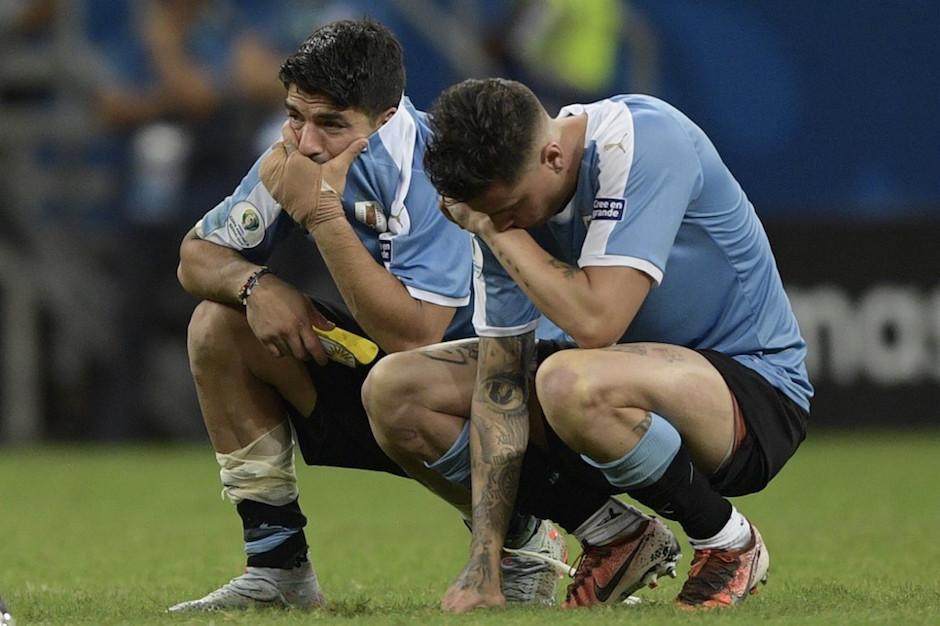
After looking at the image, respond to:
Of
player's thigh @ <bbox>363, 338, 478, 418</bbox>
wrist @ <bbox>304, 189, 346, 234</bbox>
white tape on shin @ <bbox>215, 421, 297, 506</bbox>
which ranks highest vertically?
wrist @ <bbox>304, 189, 346, 234</bbox>

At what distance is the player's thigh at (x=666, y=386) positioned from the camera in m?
3.90

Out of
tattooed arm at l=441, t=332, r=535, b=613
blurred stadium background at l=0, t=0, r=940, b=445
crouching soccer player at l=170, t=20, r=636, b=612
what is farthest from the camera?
blurred stadium background at l=0, t=0, r=940, b=445

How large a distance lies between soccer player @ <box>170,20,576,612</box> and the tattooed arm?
237 mm

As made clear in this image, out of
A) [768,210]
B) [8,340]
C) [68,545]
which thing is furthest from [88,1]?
[68,545]

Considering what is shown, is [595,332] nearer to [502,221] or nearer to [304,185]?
[502,221]

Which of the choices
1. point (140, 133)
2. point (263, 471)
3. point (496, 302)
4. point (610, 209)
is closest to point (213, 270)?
point (263, 471)

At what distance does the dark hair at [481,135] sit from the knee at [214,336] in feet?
2.63

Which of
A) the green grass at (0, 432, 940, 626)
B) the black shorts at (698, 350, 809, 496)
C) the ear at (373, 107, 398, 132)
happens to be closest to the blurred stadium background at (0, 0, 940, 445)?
the green grass at (0, 432, 940, 626)

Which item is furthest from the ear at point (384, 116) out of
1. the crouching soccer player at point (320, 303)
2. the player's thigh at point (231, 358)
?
the player's thigh at point (231, 358)

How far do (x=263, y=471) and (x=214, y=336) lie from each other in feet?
1.11

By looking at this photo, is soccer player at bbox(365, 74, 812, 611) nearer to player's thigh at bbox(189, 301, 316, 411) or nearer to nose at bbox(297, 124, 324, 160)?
player's thigh at bbox(189, 301, 316, 411)

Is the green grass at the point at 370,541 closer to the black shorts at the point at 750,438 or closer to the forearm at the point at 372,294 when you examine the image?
the black shorts at the point at 750,438

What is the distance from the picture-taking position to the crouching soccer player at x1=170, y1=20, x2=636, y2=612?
430 cm

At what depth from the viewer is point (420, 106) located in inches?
485
